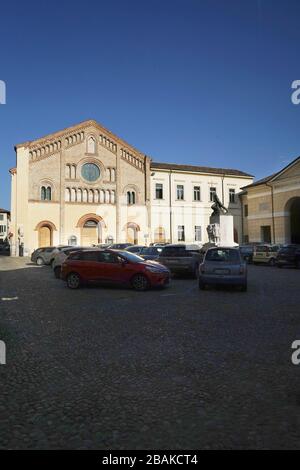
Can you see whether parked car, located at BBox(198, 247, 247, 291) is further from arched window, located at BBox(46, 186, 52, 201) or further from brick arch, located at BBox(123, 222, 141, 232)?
arched window, located at BBox(46, 186, 52, 201)

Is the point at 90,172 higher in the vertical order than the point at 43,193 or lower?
higher

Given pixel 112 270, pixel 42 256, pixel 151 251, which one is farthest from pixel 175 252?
pixel 42 256

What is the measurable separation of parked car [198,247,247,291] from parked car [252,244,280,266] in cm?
1548

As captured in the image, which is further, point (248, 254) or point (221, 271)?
point (248, 254)

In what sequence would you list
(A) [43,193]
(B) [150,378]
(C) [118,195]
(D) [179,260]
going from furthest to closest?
(C) [118,195] → (A) [43,193] → (D) [179,260] → (B) [150,378]

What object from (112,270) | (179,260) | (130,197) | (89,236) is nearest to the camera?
(112,270)

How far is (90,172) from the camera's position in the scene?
42656 mm

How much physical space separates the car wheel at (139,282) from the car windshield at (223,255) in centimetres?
252

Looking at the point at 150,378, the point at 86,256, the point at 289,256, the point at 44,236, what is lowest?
the point at 150,378

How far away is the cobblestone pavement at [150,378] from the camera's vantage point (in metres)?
3.42

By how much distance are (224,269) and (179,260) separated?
16.5 feet

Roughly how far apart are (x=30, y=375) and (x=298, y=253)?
23.3 m

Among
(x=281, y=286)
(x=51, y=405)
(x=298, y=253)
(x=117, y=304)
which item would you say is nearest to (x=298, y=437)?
(x=51, y=405)

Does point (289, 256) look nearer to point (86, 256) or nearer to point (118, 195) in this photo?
point (86, 256)
